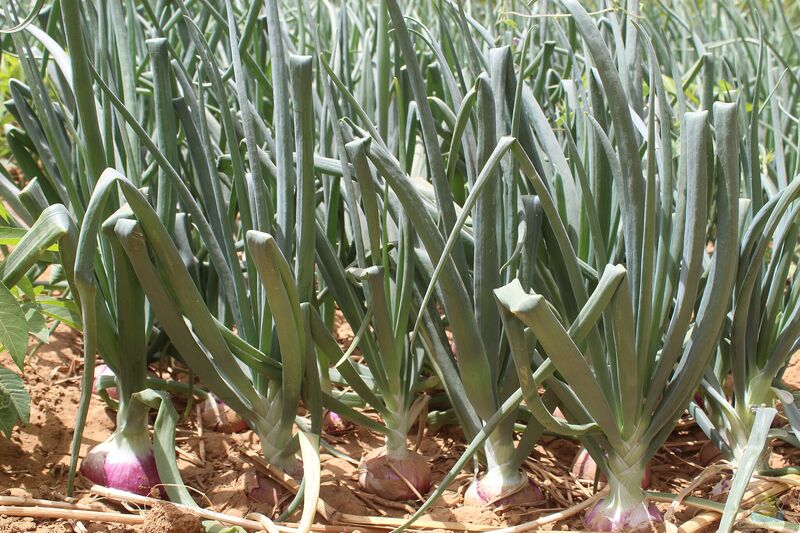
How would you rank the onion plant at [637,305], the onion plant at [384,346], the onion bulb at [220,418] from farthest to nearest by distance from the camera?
1. the onion bulb at [220,418]
2. the onion plant at [384,346]
3. the onion plant at [637,305]

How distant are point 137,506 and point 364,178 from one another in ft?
1.64

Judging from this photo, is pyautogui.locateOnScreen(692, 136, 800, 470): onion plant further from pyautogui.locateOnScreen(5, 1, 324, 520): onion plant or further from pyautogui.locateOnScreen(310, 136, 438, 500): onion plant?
pyautogui.locateOnScreen(5, 1, 324, 520): onion plant

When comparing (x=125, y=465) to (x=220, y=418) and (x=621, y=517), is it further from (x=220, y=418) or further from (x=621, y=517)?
(x=621, y=517)

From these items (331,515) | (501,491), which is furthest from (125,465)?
(501,491)

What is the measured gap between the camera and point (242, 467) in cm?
111

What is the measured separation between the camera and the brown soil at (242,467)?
985mm

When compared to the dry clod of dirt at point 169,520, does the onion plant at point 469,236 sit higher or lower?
higher

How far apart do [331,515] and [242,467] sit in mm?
192

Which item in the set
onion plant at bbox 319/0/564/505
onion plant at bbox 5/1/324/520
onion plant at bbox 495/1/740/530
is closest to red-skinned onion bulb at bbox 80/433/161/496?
onion plant at bbox 5/1/324/520

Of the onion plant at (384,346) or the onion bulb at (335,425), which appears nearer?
the onion plant at (384,346)

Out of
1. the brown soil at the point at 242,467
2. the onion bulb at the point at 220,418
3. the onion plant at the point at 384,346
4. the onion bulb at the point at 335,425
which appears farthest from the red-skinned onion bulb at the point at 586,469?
the onion bulb at the point at 220,418

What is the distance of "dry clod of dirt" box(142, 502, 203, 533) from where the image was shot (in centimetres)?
88

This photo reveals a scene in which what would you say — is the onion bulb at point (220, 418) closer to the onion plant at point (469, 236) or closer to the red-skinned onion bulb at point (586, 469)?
the onion plant at point (469, 236)

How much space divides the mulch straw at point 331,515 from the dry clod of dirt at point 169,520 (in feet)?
0.03
